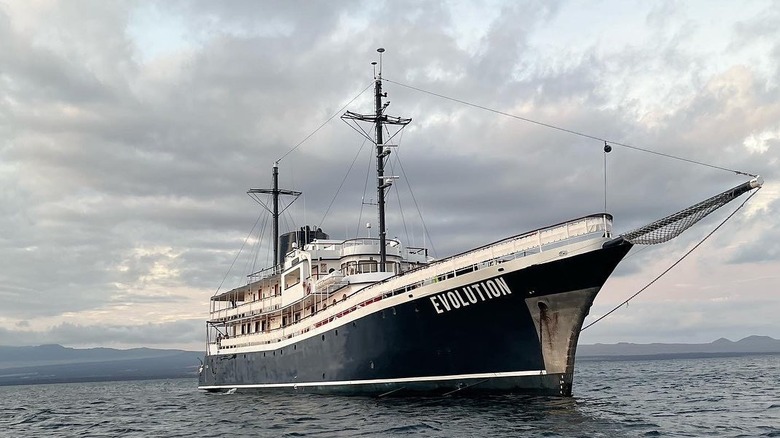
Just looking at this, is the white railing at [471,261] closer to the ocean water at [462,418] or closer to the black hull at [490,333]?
the black hull at [490,333]

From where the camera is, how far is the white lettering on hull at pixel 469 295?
87.8ft

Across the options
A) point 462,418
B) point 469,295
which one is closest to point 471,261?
point 469,295

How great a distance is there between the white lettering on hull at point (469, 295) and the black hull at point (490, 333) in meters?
0.04

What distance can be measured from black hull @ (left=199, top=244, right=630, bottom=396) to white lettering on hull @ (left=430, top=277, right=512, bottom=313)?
0.13ft

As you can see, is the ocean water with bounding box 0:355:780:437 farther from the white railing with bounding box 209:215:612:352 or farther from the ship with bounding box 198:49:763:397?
the white railing with bounding box 209:215:612:352

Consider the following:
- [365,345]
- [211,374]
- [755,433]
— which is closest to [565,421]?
[755,433]

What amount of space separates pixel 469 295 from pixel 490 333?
1760mm

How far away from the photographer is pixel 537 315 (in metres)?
26.8

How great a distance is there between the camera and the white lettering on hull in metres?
26.8

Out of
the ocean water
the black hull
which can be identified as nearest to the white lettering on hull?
the black hull

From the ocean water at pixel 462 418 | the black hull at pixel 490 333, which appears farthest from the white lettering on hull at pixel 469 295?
the ocean water at pixel 462 418

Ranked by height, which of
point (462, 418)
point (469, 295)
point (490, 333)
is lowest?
point (462, 418)

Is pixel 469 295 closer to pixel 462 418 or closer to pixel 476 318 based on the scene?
pixel 476 318

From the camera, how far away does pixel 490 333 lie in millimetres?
27219
